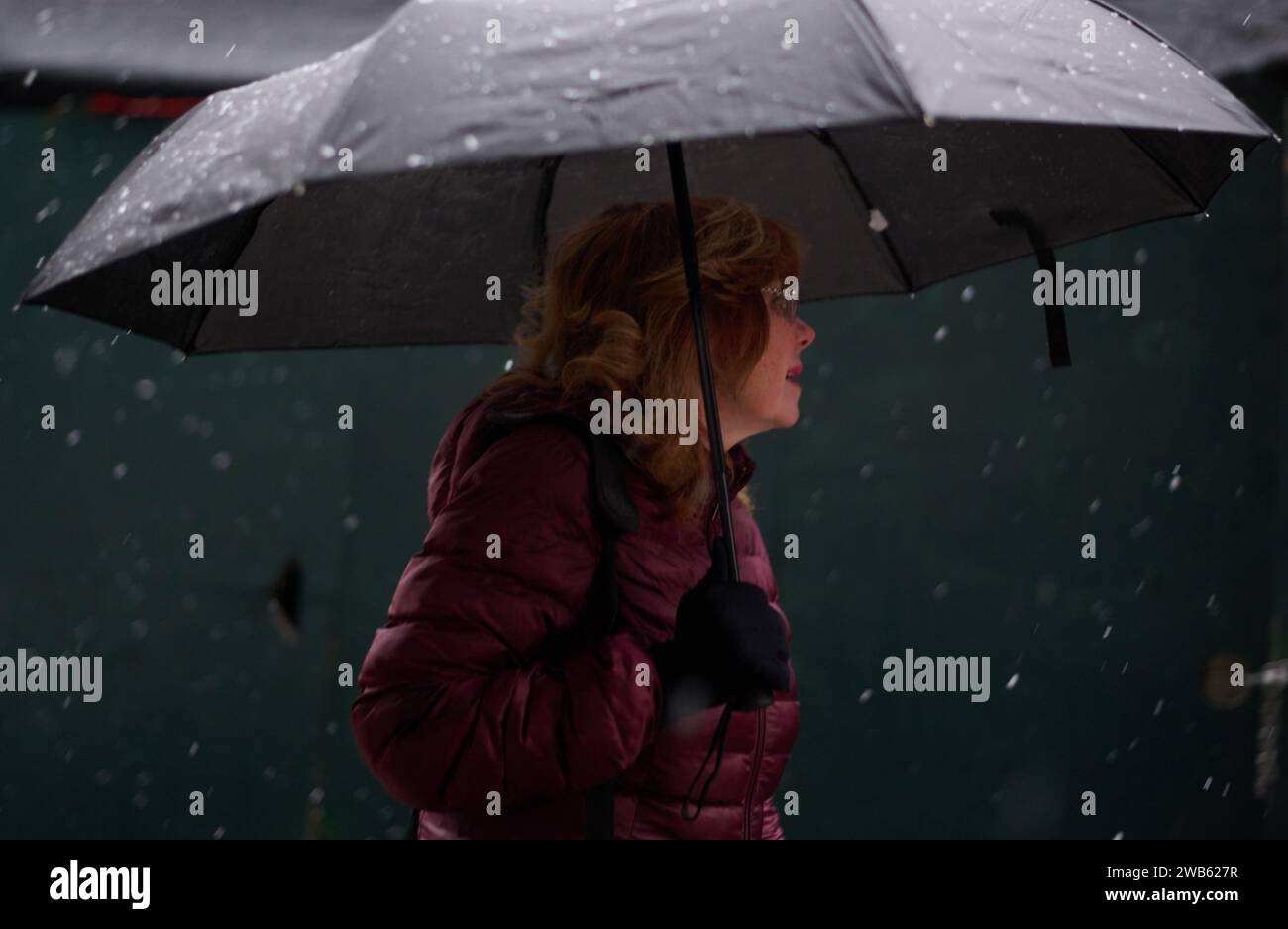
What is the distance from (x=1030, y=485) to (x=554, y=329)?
109 inches

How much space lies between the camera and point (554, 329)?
253 centimetres

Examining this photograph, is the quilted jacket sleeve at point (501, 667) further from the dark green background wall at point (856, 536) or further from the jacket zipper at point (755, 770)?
the dark green background wall at point (856, 536)

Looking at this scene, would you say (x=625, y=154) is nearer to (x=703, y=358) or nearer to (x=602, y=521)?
(x=703, y=358)

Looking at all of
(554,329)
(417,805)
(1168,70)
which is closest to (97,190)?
(554,329)

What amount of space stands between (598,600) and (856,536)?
8.89 feet

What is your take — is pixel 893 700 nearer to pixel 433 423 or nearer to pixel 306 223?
pixel 433 423

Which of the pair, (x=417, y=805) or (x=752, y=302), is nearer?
(x=417, y=805)

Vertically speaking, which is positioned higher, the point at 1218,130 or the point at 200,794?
the point at 1218,130

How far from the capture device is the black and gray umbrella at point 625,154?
1.83 m

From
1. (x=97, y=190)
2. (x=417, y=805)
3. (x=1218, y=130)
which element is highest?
(x=97, y=190)

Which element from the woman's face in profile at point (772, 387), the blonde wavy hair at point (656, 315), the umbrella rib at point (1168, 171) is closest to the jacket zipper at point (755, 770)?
the blonde wavy hair at point (656, 315)

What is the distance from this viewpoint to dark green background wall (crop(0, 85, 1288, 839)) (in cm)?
463
